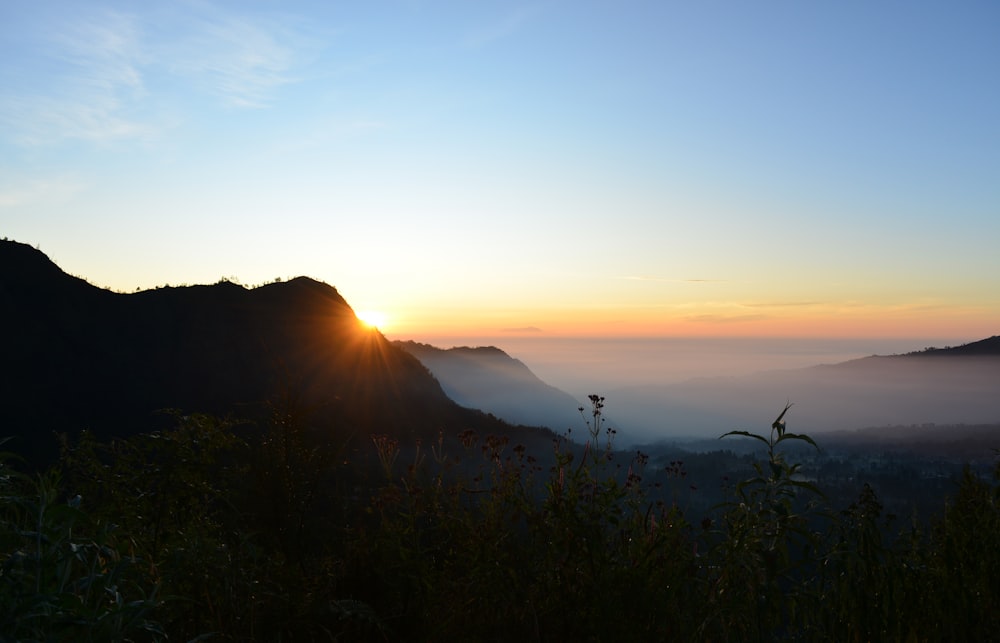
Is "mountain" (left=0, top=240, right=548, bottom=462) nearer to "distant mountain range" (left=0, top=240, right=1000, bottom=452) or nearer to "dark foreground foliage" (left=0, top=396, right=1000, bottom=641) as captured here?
"distant mountain range" (left=0, top=240, right=1000, bottom=452)

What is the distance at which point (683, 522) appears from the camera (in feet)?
15.5

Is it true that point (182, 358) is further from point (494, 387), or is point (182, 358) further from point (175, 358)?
point (494, 387)

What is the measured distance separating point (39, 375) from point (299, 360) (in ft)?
33.1

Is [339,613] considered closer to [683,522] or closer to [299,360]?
[683,522]

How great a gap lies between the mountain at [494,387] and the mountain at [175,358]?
6771cm

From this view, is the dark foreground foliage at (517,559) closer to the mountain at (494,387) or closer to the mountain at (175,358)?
the mountain at (175,358)

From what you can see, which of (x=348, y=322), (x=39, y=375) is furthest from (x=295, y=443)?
(x=348, y=322)

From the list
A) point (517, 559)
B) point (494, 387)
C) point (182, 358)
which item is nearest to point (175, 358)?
point (182, 358)

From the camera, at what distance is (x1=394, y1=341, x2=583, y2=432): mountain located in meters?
124

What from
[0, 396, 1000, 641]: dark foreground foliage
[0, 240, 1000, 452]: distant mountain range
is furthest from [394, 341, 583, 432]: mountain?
[0, 396, 1000, 641]: dark foreground foliage

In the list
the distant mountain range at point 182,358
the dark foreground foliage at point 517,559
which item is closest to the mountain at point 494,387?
the distant mountain range at point 182,358

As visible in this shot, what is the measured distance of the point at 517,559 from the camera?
4473 mm

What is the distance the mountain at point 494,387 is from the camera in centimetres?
12400

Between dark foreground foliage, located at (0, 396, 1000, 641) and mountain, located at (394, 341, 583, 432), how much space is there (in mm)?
97042
